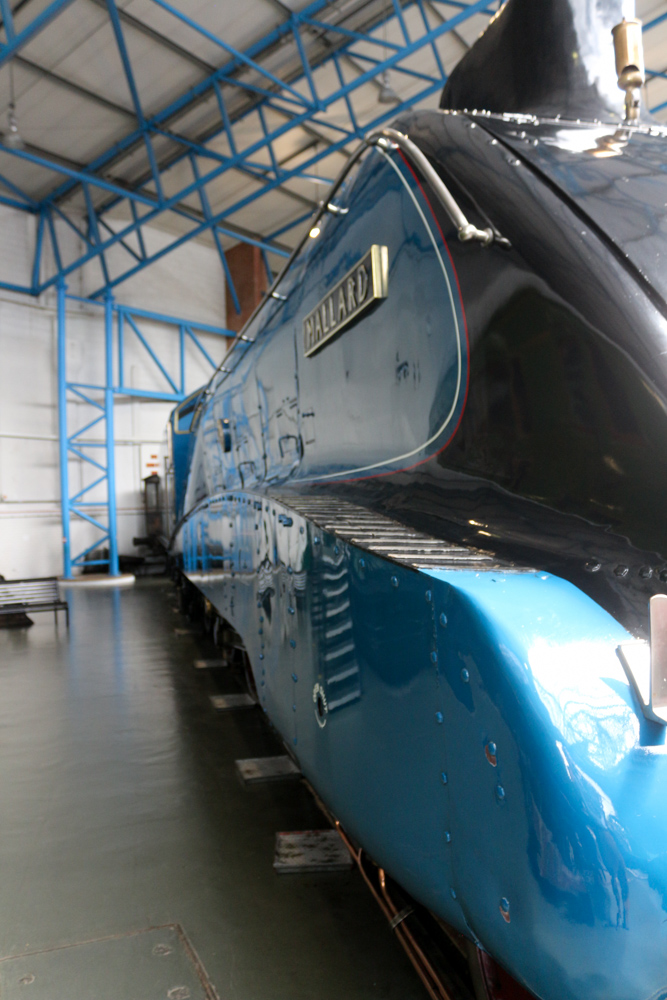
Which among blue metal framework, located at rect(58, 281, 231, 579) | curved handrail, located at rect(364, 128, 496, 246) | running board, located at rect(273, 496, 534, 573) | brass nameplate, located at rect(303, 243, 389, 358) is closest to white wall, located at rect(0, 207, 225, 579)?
blue metal framework, located at rect(58, 281, 231, 579)

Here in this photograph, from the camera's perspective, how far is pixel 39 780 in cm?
322

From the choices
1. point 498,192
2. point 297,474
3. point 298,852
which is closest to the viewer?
point 498,192

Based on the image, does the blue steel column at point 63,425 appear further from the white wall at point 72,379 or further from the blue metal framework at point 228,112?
the white wall at point 72,379

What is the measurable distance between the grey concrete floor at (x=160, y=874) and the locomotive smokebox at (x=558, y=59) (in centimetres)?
252

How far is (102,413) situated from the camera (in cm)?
1447

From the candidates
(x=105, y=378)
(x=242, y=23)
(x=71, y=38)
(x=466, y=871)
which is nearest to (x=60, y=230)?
(x=105, y=378)

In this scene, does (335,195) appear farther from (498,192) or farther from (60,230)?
(60,230)

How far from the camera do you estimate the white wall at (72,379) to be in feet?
42.7

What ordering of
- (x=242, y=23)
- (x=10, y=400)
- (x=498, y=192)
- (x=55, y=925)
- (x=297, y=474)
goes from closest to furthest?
(x=498, y=192)
(x=55, y=925)
(x=297, y=474)
(x=242, y=23)
(x=10, y=400)

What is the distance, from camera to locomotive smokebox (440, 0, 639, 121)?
6.77 feet

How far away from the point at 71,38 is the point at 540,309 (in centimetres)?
1024

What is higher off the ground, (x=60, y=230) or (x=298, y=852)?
(x=60, y=230)

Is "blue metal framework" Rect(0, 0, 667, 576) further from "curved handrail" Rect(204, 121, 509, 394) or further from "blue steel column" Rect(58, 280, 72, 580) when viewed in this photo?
"curved handrail" Rect(204, 121, 509, 394)

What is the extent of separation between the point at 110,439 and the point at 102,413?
1247 mm
